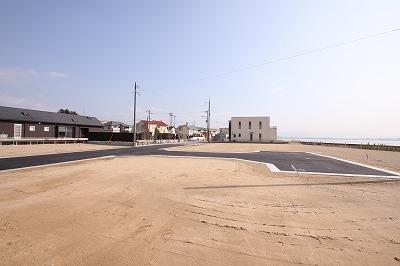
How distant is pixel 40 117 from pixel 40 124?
1.87 meters

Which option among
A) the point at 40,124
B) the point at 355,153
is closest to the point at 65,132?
the point at 40,124

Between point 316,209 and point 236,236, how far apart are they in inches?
139

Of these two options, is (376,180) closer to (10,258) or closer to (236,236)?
(236,236)

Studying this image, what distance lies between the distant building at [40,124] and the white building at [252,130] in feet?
139

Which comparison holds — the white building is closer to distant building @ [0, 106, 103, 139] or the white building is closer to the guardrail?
distant building @ [0, 106, 103, 139]

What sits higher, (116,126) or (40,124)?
(116,126)

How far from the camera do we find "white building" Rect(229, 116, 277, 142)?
279ft

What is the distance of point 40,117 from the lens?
1933 inches

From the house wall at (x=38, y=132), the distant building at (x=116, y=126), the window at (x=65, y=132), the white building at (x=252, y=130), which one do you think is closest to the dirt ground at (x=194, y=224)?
the house wall at (x=38, y=132)

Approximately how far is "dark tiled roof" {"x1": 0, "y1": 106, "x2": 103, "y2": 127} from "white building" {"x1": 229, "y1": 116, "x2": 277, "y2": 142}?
136 ft

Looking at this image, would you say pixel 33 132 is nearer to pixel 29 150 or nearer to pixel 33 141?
pixel 33 141

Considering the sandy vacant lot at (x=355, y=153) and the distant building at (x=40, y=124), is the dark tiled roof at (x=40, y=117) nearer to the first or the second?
the distant building at (x=40, y=124)

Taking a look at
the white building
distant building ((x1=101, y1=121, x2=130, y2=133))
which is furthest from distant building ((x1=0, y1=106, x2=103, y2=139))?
the white building

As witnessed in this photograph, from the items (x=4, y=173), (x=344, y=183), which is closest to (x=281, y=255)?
(x=344, y=183)
